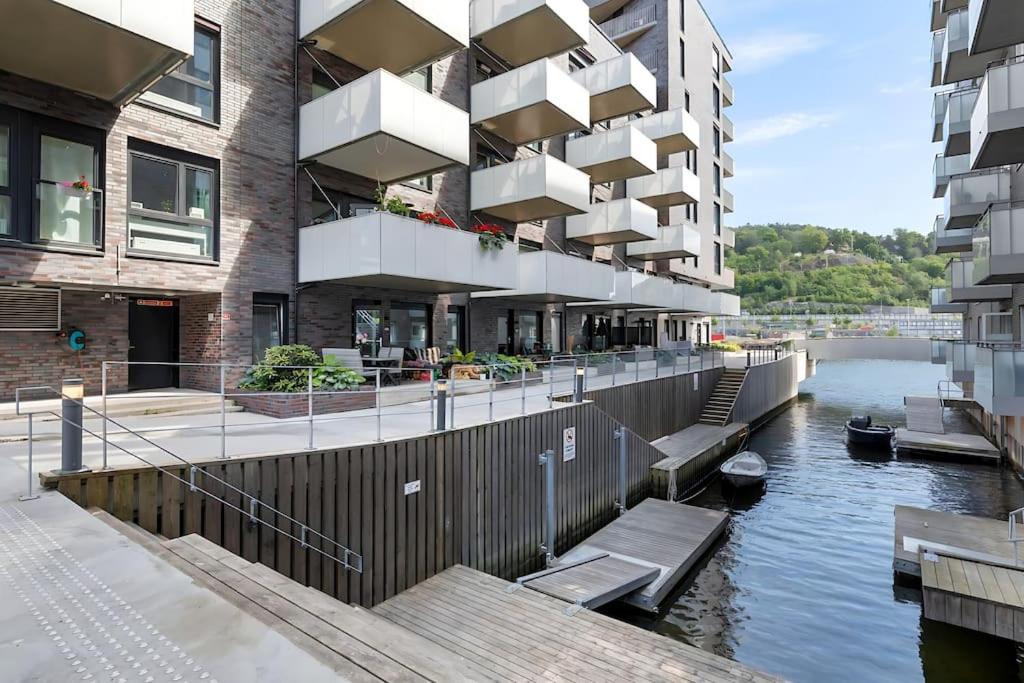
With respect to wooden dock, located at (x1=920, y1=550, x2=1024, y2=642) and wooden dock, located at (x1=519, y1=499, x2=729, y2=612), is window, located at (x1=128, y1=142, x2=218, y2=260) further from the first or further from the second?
wooden dock, located at (x1=920, y1=550, x2=1024, y2=642)

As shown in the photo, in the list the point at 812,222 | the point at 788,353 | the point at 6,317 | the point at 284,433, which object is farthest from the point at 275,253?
the point at 812,222

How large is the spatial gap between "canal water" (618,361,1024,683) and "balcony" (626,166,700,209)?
14138 millimetres

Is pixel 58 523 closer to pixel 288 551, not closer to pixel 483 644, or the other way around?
pixel 288 551

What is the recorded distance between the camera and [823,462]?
2136 centimetres

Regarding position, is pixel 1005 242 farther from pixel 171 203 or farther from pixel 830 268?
pixel 830 268

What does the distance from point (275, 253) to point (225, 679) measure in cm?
1165

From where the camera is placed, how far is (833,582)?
1127cm

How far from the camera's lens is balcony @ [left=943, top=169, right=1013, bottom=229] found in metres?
18.6

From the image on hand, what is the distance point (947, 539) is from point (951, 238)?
21079 millimetres

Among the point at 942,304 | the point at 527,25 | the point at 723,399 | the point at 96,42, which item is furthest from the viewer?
the point at 942,304

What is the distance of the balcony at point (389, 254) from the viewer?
38.4ft

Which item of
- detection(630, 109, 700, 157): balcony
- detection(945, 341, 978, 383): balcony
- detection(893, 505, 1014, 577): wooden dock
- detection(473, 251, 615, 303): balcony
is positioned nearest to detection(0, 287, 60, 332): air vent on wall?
detection(473, 251, 615, 303): balcony

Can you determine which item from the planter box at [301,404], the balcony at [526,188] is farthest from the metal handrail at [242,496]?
the balcony at [526,188]

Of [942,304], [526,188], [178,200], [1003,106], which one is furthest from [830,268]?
[178,200]
